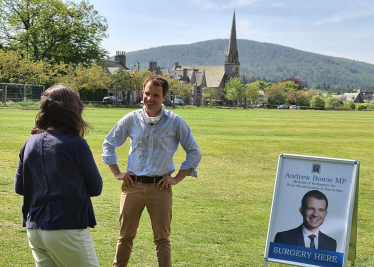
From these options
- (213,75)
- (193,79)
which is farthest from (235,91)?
(213,75)

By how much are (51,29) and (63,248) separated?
6920 cm

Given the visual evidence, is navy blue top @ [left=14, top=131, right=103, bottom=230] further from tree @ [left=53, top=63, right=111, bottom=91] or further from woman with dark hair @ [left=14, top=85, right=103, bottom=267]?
tree @ [left=53, top=63, right=111, bottom=91]

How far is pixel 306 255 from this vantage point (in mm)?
4340

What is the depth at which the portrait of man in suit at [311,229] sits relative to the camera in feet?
14.3

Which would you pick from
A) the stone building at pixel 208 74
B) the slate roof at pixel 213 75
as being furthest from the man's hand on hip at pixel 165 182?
the slate roof at pixel 213 75

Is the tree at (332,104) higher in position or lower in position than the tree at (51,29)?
lower

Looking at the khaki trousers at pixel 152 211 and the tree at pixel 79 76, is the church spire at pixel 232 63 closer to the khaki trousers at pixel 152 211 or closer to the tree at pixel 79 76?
the tree at pixel 79 76

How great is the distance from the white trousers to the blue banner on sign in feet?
A: 6.01

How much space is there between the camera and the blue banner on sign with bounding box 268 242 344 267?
4277mm

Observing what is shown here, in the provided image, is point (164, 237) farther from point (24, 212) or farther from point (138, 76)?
point (138, 76)

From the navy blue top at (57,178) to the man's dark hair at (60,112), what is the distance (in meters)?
0.07

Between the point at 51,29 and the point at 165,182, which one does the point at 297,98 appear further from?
the point at 165,182

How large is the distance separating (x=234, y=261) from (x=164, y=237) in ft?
5.38

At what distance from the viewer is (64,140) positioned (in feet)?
10.8
